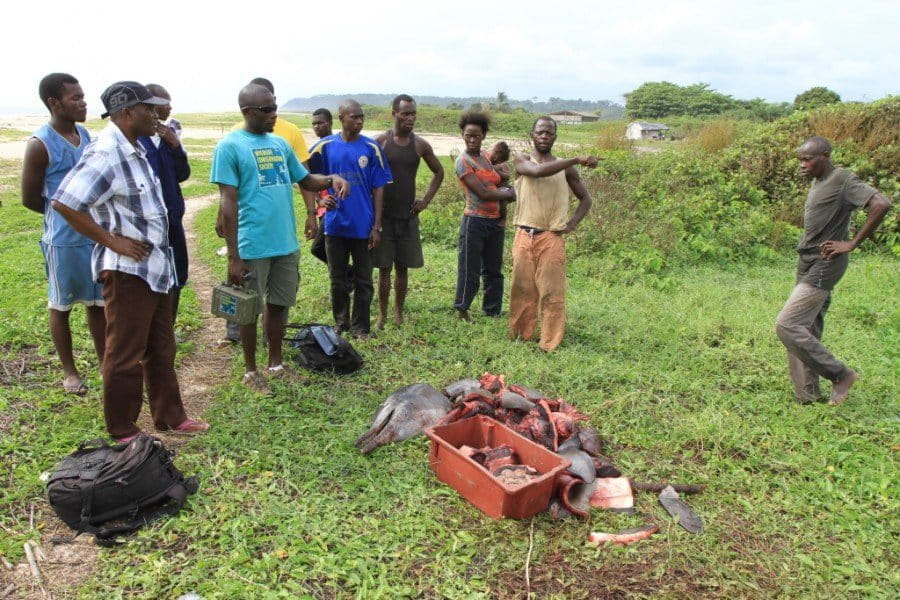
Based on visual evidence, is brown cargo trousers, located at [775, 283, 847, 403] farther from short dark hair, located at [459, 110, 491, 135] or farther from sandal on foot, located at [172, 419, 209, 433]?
sandal on foot, located at [172, 419, 209, 433]

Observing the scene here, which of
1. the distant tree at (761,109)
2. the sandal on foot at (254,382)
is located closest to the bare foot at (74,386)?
the sandal on foot at (254,382)

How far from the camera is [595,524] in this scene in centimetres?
319

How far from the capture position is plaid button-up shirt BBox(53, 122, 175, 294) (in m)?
3.12

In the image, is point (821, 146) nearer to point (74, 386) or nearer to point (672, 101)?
point (74, 386)

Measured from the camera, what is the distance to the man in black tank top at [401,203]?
5.62 metres

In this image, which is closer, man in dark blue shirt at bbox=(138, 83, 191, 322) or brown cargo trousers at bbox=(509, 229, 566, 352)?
man in dark blue shirt at bbox=(138, 83, 191, 322)

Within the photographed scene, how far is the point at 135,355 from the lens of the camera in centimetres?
346

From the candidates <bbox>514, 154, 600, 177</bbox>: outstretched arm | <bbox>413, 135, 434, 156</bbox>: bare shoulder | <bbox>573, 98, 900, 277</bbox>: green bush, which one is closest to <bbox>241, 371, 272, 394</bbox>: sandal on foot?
<bbox>413, 135, 434, 156</bbox>: bare shoulder

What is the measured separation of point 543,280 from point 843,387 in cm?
242

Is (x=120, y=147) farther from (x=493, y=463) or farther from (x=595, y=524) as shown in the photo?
(x=595, y=524)

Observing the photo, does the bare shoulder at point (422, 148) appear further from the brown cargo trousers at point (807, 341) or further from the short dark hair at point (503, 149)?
the brown cargo trousers at point (807, 341)

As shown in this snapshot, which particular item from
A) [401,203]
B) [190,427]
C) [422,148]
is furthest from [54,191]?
[422,148]

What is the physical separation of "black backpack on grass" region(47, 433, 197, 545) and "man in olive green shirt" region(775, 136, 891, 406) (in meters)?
4.25

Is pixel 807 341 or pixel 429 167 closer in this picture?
pixel 807 341
